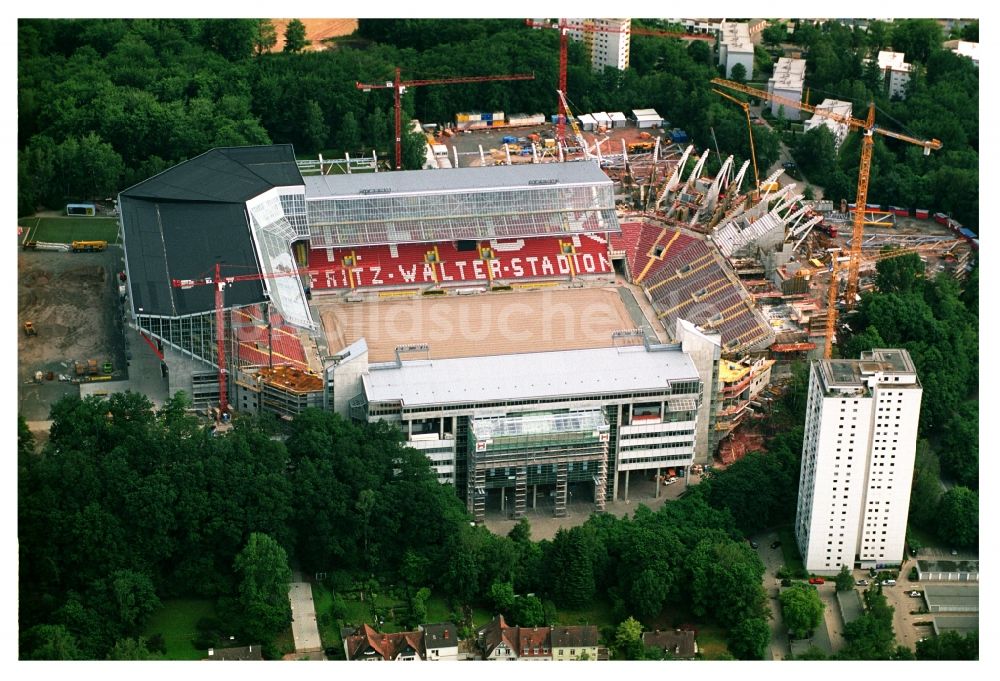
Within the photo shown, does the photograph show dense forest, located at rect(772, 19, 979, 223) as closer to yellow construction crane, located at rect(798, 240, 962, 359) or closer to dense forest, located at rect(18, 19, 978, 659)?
yellow construction crane, located at rect(798, 240, 962, 359)

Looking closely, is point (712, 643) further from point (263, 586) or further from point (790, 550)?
point (263, 586)

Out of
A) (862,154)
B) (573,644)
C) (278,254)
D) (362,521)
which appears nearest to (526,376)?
(362,521)

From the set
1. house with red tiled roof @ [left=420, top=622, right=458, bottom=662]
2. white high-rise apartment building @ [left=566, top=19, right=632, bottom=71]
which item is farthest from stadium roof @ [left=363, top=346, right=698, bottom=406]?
white high-rise apartment building @ [left=566, top=19, right=632, bottom=71]

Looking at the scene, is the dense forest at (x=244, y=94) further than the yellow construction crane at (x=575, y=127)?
No

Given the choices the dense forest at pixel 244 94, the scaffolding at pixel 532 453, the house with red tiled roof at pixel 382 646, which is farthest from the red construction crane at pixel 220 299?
the dense forest at pixel 244 94

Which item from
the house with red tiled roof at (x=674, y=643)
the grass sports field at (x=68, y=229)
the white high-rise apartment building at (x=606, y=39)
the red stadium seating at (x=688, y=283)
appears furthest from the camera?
the white high-rise apartment building at (x=606, y=39)

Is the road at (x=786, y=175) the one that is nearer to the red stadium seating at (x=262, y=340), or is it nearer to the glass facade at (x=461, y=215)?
the glass facade at (x=461, y=215)
